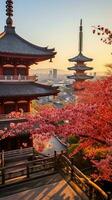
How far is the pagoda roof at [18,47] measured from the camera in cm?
2540

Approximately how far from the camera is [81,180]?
60.2ft

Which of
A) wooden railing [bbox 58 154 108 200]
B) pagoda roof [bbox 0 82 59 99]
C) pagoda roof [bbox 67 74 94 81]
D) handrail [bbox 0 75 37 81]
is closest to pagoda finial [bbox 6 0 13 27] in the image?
handrail [bbox 0 75 37 81]

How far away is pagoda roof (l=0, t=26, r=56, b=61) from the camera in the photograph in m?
25.4

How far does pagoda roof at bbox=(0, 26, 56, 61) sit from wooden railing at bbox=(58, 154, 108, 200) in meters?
9.75

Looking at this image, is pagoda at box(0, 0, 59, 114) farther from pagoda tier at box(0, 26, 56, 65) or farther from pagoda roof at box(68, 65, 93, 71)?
pagoda roof at box(68, 65, 93, 71)

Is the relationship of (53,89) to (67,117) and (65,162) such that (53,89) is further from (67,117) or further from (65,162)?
(67,117)

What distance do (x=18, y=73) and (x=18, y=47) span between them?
245cm

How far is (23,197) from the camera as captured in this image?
56.3ft

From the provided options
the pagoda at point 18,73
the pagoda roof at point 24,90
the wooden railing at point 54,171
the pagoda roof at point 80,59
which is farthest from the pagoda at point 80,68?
the wooden railing at point 54,171

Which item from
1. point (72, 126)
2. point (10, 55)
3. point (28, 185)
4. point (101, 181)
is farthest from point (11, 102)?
point (72, 126)

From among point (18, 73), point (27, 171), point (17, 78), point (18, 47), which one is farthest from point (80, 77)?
point (27, 171)

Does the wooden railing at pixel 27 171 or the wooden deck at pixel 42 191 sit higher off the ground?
the wooden railing at pixel 27 171

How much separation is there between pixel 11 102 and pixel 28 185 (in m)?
8.80

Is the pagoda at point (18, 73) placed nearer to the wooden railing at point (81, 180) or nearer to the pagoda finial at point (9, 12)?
the pagoda finial at point (9, 12)
